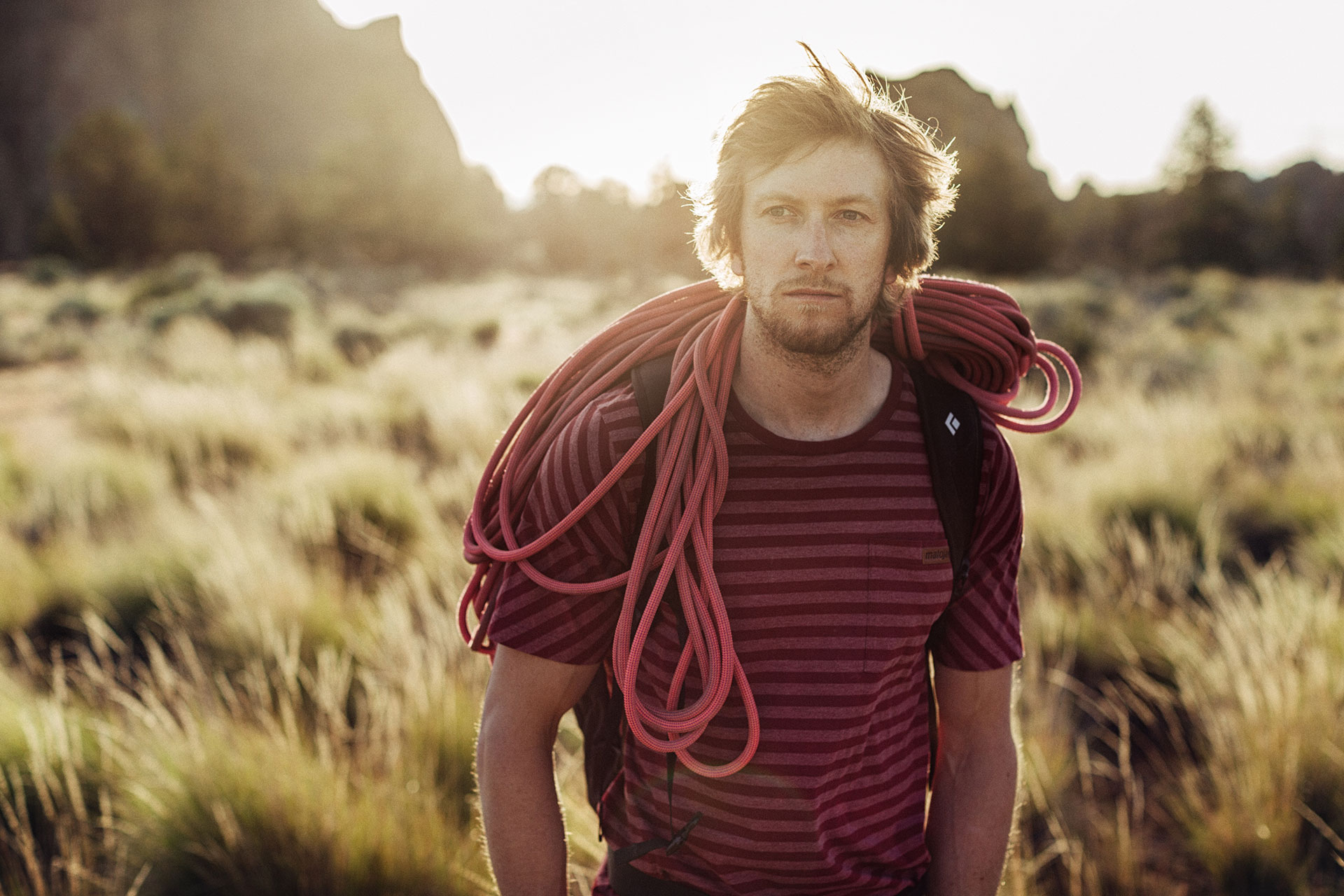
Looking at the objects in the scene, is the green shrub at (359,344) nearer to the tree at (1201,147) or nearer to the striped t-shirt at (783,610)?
the striped t-shirt at (783,610)

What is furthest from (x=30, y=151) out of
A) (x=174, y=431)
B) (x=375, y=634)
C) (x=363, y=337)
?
(x=375, y=634)

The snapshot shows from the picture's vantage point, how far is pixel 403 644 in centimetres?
317

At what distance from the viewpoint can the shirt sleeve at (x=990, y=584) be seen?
1.54 metres

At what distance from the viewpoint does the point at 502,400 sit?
8.20 metres

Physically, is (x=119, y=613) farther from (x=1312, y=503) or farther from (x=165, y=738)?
(x=1312, y=503)

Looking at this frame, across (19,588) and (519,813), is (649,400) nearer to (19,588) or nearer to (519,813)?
(519,813)

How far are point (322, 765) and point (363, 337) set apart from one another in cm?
1351

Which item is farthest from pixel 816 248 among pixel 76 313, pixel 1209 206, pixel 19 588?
pixel 1209 206

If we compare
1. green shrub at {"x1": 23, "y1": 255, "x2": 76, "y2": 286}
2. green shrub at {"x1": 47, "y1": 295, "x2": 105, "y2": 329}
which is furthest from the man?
green shrub at {"x1": 23, "y1": 255, "x2": 76, "y2": 286}

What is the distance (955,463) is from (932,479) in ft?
0.19

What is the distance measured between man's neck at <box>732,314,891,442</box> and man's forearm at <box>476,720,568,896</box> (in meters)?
0.79

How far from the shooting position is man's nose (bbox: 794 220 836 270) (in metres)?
1.40

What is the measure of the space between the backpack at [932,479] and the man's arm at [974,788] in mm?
274

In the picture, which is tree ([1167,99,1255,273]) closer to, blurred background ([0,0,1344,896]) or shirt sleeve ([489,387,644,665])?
blurred background ([0,0,1344,896])
